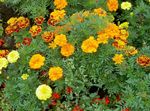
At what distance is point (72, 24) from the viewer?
4.09 meters

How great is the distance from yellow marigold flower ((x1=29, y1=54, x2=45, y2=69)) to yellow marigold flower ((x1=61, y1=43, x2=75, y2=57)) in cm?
21

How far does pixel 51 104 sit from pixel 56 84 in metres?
0.20

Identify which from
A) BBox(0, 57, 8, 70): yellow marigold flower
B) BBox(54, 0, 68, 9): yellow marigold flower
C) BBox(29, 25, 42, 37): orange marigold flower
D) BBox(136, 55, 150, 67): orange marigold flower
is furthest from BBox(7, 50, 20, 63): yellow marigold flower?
BBox(136, 55, 150, 67): orange marigold flower

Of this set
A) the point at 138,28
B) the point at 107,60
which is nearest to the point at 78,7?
the point at 138,28

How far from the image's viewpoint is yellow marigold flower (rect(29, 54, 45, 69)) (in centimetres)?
399

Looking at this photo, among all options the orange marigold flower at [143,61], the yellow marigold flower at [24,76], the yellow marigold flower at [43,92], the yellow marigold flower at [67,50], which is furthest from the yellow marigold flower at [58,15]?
the orange marigold flower at [143,61]

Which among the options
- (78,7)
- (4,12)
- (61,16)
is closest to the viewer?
(61,16)

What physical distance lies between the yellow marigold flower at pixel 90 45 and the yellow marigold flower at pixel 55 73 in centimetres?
30

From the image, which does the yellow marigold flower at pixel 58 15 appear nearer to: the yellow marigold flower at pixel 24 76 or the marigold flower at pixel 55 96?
the yellow marigold flower at pixel 24 76

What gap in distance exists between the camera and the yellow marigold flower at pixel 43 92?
3.81 m

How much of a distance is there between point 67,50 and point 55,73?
26 cm

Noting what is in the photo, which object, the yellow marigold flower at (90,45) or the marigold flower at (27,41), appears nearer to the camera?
the yellow marigold flower at (90,45)

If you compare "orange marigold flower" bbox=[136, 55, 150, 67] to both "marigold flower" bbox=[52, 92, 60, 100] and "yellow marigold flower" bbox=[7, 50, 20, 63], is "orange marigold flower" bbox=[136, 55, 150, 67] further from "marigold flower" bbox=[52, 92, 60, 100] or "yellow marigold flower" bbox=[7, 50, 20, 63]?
"yellow marigold flower" bbox=[7, 50, 20, 63]

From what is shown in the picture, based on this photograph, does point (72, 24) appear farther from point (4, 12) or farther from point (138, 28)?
point (4, 12)
